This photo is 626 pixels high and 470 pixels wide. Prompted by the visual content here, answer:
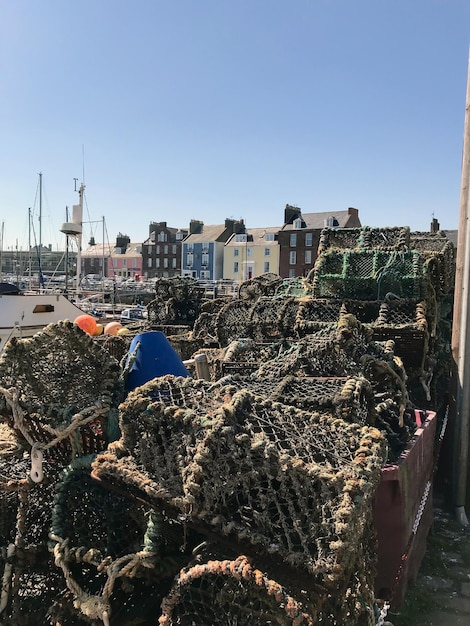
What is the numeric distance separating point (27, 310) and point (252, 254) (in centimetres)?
3377

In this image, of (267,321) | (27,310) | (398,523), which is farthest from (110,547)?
(27,310)

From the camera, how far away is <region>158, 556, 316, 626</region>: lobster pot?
1780 millimetres

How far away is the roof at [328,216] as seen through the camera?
38312mm

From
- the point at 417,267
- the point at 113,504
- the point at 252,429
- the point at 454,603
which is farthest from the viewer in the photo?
the point at 417,267

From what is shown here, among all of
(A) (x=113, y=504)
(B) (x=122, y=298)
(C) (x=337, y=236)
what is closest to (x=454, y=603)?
(A) (x=113, y=504)

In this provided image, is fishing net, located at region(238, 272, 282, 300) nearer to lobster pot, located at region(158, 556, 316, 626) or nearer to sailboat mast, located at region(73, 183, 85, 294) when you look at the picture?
lobster pot, located at region(158, 556, 316, 626)

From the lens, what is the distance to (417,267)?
5.60m

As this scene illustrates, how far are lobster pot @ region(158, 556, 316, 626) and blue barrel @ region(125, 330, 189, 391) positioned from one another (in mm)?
1427

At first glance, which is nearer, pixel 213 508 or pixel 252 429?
pixel 213 508

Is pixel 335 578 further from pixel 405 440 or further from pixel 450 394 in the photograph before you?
pixel 450 394

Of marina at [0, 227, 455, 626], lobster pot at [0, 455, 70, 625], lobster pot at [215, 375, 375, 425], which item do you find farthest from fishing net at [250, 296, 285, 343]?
lobster pot at [0, 455, 70, 625]

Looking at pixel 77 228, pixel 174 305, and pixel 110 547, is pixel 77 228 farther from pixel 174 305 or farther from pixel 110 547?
pixel 110 547

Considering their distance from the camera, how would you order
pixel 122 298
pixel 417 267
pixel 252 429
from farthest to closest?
pixel 122 298
pixel 417 267
pixel 252 429

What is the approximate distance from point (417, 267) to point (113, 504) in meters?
4.17
